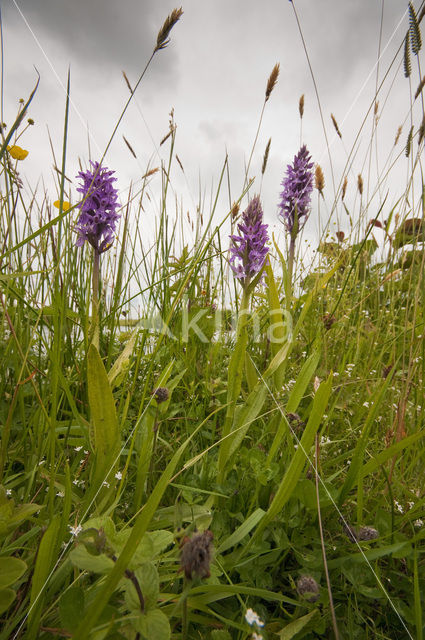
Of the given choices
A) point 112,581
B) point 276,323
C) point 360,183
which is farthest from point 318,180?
point 112,581

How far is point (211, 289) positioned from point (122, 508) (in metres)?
1.58

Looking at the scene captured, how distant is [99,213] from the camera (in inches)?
57.5

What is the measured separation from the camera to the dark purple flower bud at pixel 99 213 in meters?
1.45

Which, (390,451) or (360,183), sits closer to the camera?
(390,451)

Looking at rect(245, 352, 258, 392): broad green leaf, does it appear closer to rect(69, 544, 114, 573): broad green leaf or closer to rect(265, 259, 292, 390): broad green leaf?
rect(265, 259, 292, 390): broad green leaf

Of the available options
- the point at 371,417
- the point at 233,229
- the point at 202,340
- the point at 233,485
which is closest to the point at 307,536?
the point at 233,485

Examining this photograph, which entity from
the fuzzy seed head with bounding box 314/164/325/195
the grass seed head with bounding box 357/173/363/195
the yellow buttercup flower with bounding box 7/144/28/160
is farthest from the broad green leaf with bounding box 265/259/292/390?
the grass seed head with bounding box 357/173/363/195

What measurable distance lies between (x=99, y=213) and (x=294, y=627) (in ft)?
4.62

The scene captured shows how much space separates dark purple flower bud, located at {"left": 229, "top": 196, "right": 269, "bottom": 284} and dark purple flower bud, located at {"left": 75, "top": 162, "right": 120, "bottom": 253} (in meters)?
0.51

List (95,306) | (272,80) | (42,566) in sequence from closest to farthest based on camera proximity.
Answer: (42,566)
(95,306)
(272,80)

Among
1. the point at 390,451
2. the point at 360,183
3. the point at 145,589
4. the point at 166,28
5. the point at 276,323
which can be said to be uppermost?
the point at 360,183

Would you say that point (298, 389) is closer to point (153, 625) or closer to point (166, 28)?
point (153, 625)

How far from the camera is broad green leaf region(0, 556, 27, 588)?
0.51 meters

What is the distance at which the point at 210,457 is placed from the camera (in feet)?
3.47
